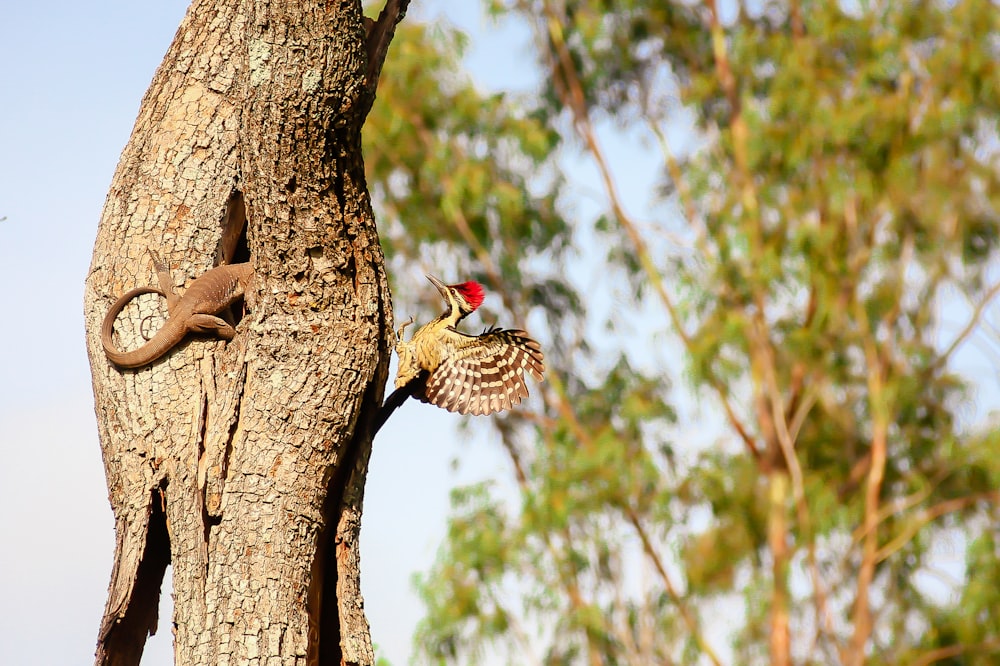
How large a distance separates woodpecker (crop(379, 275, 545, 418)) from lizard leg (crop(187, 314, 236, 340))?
389 millimetres

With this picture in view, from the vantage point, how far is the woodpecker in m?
2.75

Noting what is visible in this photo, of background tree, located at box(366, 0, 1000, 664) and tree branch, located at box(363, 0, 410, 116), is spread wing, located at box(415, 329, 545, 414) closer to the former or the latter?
tree branch, located at box(363, 0, 410, 116)

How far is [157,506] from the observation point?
254cm

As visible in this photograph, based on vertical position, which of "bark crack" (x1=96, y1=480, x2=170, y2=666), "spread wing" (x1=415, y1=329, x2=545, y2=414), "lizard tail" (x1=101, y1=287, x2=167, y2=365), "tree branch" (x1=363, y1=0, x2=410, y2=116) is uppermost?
"tree branch" (x1=363, y1=0, x2=410, y2=116)

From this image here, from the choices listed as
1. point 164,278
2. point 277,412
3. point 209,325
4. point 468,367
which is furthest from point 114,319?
point 468,367

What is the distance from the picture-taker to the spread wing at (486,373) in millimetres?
2766

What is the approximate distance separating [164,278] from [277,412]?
57 cm

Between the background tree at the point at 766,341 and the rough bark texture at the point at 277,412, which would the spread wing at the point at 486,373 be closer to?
the rough bark texture at the point at 277,412

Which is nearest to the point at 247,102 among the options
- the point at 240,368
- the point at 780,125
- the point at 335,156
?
the point at 335,156

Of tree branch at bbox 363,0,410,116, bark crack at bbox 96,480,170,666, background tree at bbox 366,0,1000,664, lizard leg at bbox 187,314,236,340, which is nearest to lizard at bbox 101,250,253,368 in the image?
lizard leg at bbox 187,314,236,340

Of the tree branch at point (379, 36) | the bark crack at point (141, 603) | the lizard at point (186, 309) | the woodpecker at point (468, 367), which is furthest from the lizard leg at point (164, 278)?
the tree branch at point (379, 36)

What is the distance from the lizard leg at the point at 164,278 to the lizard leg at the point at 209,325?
0.08 m

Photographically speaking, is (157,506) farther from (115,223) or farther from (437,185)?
(437,185)

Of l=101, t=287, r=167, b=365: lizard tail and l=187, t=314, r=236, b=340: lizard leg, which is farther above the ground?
l=101, t=287, r=167, b=365: lizard tail
